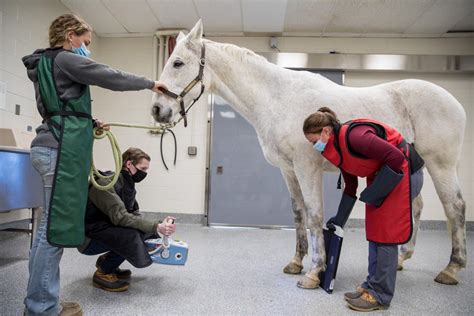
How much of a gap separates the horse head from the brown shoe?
1.51 meters

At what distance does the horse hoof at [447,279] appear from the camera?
2.22 m

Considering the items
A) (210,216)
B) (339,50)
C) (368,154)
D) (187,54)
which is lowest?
(210,216)

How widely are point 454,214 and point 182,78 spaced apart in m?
2.10

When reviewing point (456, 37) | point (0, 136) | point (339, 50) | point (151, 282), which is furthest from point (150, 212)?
point (456, 37)

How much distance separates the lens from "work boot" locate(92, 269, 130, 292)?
1.94 meters

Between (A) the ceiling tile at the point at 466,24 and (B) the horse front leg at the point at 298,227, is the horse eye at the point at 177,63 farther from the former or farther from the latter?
(A) the ceiling tile at the point at 466,24

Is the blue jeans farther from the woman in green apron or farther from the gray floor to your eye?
the gray floor

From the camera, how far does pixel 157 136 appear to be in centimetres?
503

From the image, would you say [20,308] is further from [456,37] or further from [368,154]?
[456,37]

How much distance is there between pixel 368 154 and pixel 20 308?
1895 millimetres

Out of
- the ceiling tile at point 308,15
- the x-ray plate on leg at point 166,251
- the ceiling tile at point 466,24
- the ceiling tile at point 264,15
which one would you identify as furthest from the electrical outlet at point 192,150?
the ceiling tile at point 466,24

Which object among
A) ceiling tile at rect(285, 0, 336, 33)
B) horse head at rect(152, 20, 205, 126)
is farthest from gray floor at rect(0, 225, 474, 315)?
ceiling tile at rect(285, 0, 336, 33)

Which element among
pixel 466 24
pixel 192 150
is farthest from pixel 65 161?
pixel 466 24

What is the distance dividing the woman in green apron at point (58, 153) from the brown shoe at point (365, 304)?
1.39 meters
